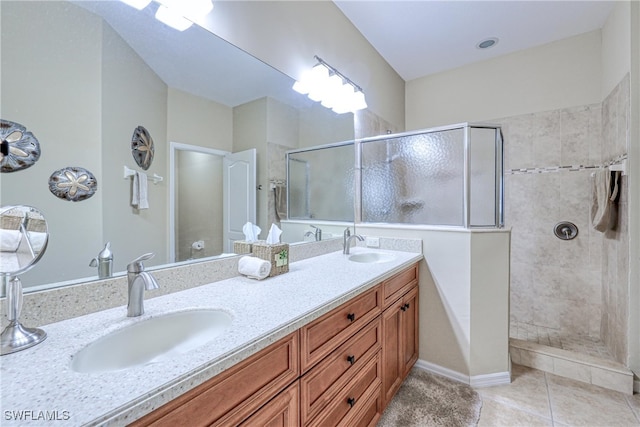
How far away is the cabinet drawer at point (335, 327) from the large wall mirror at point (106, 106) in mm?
680

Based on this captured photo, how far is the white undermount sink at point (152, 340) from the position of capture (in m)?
0.70

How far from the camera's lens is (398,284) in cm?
160

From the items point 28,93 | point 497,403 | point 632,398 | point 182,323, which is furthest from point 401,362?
point 28,93

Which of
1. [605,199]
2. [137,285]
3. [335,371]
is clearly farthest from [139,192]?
[605,199]

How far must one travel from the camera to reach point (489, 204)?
1.84 m

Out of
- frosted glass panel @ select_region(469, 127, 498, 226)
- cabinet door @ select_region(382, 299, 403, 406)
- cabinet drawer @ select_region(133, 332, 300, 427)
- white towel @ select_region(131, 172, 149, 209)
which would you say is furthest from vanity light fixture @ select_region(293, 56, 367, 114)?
cabinet drawer @ select_region(133, 332, 300, 427)

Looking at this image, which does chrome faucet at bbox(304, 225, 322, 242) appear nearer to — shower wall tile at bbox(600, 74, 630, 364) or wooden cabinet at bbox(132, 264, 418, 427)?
wooden cabinet at bbox(132, 264, 418, 427)

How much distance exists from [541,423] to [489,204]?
1269 mm

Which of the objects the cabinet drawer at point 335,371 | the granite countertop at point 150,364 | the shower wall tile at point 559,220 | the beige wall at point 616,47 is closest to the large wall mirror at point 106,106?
the granite countertop at point 150,364

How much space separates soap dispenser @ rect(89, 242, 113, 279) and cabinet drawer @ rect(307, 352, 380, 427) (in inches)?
34.0

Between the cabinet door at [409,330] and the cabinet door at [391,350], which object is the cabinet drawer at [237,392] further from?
the cabinet door at [409,330]

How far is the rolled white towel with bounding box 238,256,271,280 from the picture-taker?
4.06 feet

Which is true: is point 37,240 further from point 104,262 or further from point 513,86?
point 513,86

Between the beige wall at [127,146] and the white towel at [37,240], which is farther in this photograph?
the beige wall at [127,146]
